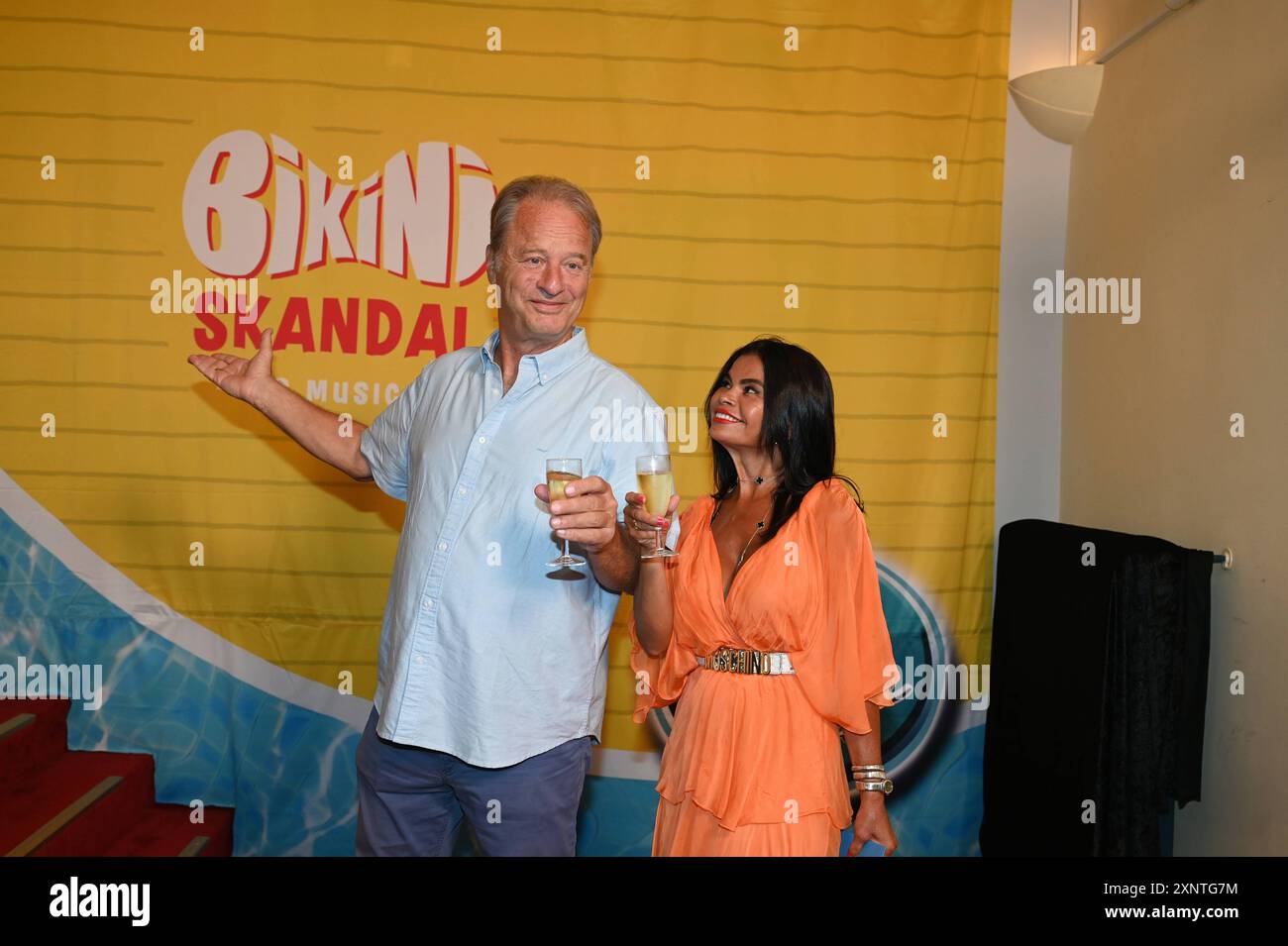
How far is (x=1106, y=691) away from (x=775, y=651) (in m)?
1.06

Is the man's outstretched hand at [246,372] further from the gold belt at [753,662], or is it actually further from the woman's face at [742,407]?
the gold belt at [753,662]

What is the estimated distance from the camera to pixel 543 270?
2.07 metres

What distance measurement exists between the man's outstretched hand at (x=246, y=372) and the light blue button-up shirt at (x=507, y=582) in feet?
1.60

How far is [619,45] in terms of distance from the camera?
351 cm

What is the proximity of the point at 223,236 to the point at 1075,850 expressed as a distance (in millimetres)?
3061

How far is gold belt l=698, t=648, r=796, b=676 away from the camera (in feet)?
7.47

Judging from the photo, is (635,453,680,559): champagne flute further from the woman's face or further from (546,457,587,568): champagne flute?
the woman's face

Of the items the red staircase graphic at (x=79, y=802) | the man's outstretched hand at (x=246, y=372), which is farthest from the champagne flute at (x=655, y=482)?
the red staircase graphic at (x=79, y=802)

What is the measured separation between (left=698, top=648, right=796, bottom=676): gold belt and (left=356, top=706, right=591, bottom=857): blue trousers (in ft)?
1.13

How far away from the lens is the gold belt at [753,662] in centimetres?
228

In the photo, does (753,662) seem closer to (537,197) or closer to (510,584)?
(510,584)

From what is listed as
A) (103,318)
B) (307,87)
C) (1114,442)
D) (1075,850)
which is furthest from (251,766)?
(1114,442)

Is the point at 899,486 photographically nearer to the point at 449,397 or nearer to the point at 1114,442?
the point at 1114,442

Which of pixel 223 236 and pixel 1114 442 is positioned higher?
pixel 223 236
